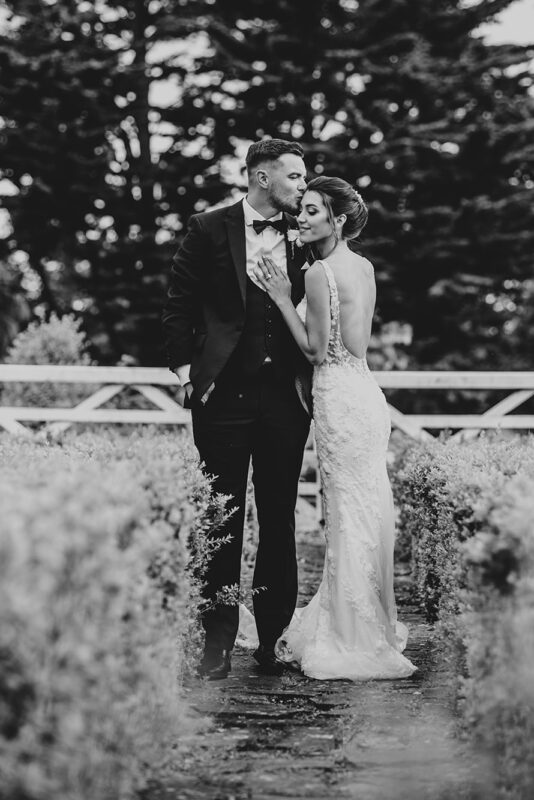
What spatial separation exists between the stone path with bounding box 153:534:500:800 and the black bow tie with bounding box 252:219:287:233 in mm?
2074

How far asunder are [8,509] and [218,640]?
2400 millimetres

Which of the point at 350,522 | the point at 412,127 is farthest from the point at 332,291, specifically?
the point at 412,127

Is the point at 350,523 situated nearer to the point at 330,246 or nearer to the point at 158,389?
the point at 330,246

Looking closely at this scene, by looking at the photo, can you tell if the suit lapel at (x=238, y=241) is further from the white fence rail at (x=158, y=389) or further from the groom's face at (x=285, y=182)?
the white fence rail at (x=158, y=389)

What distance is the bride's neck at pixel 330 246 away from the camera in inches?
194

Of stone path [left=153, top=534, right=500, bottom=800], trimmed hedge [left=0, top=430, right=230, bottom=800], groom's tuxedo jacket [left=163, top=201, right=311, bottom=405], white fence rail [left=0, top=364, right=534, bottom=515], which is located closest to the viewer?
trimmed hedge [left=0, top=430, right=230, bottom=800]

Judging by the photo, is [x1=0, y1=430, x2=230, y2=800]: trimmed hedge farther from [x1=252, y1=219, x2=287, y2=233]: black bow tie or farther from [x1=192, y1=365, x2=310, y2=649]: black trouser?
[x1=252, y1=219, x2=287, y2=233]: black bow tie

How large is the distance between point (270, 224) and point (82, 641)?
9.34 ft

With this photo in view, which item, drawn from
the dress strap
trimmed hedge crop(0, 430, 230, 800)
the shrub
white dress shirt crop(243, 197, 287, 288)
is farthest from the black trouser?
the shrub

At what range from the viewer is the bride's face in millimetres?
4805

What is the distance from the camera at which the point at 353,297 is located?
480cm

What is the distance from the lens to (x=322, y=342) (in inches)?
186

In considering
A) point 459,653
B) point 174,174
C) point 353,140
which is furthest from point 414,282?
point 459,653

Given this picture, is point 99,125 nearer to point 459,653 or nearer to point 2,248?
point 2,248
